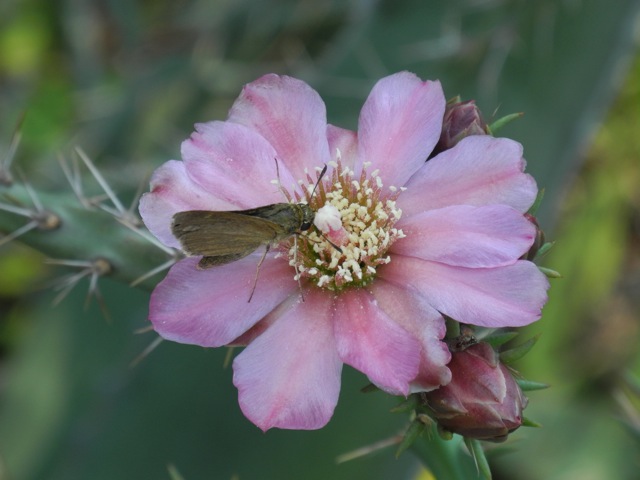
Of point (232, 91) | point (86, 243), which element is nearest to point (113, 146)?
point (232, 91)

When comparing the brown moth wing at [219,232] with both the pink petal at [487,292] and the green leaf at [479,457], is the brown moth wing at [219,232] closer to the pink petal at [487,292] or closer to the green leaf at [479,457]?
the pink petal at [487,292]

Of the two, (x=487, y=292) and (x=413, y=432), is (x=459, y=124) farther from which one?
(x=413, y=432)

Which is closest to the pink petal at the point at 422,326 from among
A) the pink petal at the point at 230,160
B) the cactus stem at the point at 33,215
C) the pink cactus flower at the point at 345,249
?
the pink cactus flower at the point at 345,249

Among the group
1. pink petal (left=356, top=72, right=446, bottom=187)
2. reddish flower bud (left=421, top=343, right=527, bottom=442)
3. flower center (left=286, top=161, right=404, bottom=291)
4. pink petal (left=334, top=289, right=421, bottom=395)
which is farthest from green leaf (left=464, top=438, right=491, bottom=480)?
pink petal (left=356, top=72, right=446, bottom=187)

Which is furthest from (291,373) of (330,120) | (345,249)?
(330,120)

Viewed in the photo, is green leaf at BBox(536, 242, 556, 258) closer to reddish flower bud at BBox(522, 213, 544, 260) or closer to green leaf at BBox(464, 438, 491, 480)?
reddish flower bud at BBox(522, 213, 544, 260)
